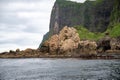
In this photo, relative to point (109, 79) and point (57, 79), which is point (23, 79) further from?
point (109, 79)

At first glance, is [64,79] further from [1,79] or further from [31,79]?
[1,79]

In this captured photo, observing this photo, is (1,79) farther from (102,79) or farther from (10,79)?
(102,79)

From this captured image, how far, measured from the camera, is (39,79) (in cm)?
9075

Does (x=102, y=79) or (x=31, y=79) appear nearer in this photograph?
(x=102, y=79)

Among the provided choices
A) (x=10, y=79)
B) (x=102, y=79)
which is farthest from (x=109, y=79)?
(x=10, y=79)

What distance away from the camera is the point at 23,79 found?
92.4 meters

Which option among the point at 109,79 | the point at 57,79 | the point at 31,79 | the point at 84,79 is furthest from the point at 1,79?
the point at 109,79

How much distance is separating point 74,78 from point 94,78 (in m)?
6.02

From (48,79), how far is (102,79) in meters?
16.2

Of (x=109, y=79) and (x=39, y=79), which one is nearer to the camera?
(x=109, y=79)

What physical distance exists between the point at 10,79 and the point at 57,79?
1476cm

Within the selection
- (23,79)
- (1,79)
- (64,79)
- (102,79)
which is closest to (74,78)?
(64,79)

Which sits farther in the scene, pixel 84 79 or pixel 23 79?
pixel 23 79

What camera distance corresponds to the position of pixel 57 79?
291 ft
